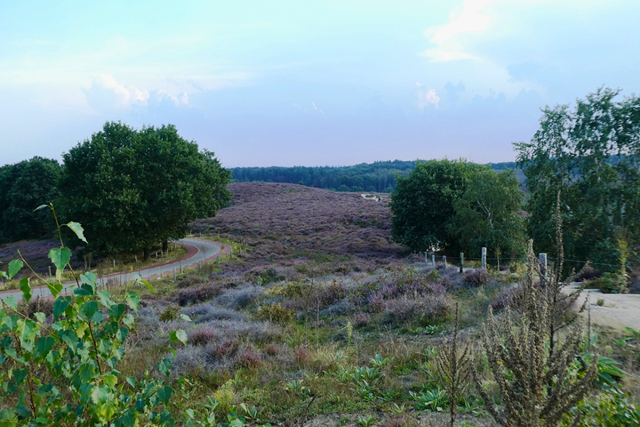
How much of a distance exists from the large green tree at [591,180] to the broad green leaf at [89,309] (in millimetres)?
20276

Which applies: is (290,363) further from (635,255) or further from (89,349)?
(635,255)

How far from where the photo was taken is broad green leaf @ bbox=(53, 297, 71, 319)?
6.47ft

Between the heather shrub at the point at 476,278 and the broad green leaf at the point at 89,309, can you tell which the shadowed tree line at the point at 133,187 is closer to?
the heather shrub at the point at 476,278

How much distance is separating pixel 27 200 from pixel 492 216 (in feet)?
166

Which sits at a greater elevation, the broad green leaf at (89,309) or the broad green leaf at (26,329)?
the broad green leaf at (89,309)

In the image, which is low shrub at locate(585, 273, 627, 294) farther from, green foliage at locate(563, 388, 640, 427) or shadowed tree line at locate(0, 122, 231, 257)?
shadowed tree line at locate(0, 122, 231, 257)

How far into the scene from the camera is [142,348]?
7.19 metres

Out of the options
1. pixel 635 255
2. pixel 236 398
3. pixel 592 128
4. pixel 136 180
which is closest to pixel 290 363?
pixel 236 398

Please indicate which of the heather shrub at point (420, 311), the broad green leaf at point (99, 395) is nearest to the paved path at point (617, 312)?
the heather shrub at point (420, 311)

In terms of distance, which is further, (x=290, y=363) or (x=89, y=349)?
(x=290, y=363)

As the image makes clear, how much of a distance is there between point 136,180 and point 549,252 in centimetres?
2753

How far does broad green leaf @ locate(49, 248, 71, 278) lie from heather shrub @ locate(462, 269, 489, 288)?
39.0 feet

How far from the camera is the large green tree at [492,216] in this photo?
25234 millimetres

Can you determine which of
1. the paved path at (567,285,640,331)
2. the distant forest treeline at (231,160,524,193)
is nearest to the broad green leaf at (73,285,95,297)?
the paved path at (567,285,640,331)
